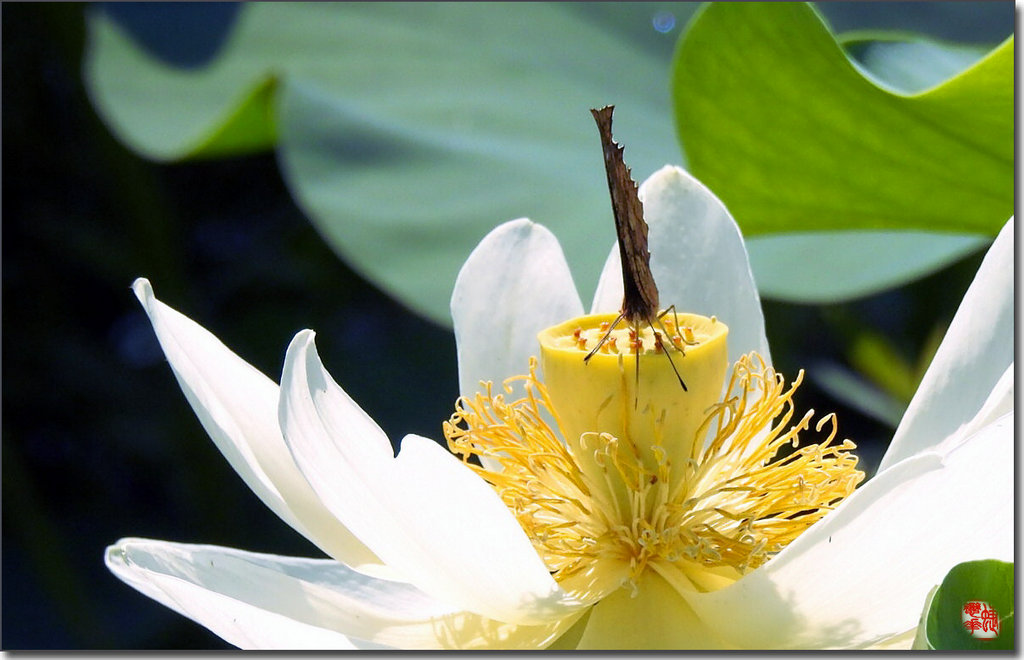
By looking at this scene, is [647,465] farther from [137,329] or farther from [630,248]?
[137,329]

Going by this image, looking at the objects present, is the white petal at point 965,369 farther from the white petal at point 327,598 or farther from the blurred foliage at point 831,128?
the white petal at point 327,598

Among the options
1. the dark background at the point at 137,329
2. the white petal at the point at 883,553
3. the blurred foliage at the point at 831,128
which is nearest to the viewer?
the white petal at the point at 883,553

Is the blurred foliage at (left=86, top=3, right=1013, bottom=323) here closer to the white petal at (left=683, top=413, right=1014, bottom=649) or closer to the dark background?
the dark background

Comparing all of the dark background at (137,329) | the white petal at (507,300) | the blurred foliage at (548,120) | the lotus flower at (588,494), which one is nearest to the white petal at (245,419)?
the lotus flower at (588,494)

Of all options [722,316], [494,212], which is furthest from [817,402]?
[722,316]

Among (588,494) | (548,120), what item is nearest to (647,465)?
(588,494)

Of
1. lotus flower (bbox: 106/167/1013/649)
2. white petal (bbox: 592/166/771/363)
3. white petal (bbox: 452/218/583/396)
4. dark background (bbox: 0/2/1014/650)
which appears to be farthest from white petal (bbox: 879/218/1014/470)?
dark background (bbox: 0/2/1014/650)
